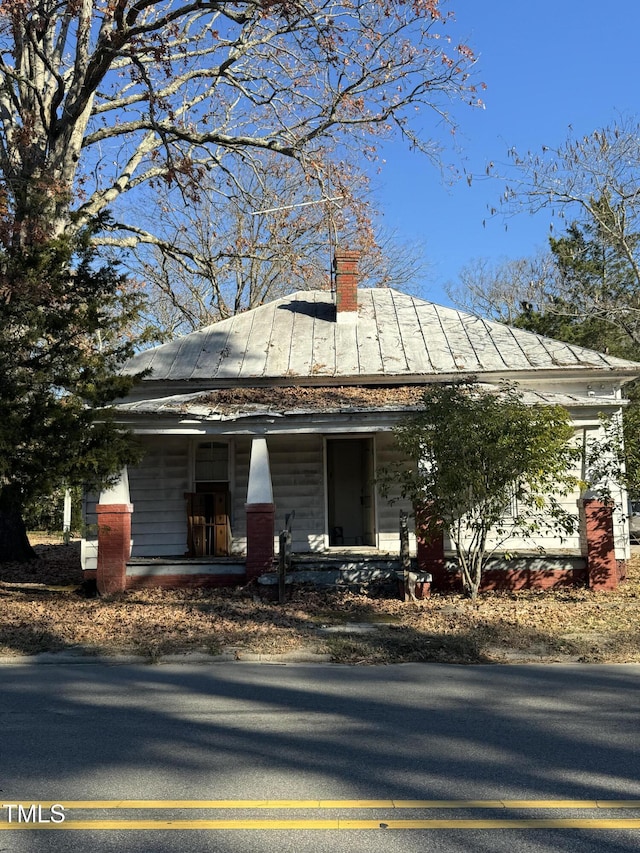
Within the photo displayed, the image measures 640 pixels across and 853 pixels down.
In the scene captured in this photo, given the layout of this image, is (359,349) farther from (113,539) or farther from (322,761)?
(322,761)

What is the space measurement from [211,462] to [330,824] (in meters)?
12.0

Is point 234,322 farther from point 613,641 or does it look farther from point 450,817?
point 450,817

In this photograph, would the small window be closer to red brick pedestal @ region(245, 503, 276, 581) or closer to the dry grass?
red brick pedestal @ region(245, 503, 276, 581)

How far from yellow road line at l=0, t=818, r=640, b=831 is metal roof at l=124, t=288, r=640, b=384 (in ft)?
38.8

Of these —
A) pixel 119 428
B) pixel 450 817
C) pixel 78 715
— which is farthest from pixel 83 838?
pixel 119 428

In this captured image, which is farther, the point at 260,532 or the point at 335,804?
the point at 260,532

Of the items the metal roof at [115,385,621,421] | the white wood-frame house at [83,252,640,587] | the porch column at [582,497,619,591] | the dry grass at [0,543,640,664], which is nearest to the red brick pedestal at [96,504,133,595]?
the white wood-frame house at [83,252,640,587]

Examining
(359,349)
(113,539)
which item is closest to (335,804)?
(113,539)

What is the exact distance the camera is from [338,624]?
1038cm

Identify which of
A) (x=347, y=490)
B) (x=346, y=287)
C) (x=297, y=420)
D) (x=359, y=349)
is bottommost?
(x=347, y=490)

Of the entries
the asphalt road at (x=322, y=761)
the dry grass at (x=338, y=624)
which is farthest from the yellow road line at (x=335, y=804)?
the dry grass at (x=338, y=624)

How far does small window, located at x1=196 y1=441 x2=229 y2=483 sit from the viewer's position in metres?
15.7

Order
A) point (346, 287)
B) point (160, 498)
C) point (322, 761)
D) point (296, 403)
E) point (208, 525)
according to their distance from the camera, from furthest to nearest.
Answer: point (346, 287), point (160, 498), point (208, 525), point (296, 403), point (322, 761)

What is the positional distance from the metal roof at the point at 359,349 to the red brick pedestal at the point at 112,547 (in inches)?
130
